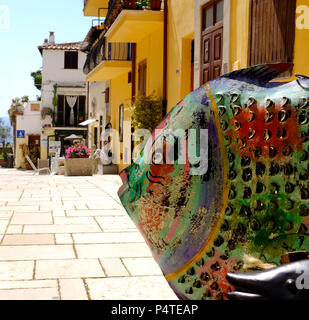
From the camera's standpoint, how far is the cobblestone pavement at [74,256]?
3310 millimetres

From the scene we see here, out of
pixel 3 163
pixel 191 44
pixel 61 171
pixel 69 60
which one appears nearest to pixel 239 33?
pixel 191 44

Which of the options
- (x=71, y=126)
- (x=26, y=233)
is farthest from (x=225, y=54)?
(x=71, y=126)

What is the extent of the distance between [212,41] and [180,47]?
2157 mm

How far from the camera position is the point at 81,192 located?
9.88 meters

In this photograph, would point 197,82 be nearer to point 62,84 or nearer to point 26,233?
→ point 26,233

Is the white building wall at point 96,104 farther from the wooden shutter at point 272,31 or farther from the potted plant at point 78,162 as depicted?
the wooden shutter at point 272,31

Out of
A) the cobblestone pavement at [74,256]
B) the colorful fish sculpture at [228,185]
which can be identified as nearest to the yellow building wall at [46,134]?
the cobblestone pavement at [74,256]

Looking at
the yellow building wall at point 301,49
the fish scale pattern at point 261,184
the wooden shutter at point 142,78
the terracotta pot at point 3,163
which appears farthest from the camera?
the terracotta pot at point 3,163

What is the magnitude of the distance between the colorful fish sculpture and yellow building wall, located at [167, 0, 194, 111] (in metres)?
9.08

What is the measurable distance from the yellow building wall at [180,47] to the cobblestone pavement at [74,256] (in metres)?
3.61

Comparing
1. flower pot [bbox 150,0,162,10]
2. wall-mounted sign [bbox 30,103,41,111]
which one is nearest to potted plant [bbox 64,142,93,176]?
flower pot [bbox 150,0,162,10]

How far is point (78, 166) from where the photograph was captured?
51.5 ft

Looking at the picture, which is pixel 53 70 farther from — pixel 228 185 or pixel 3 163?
pixel 228 185

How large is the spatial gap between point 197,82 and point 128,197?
7938 millimetres
